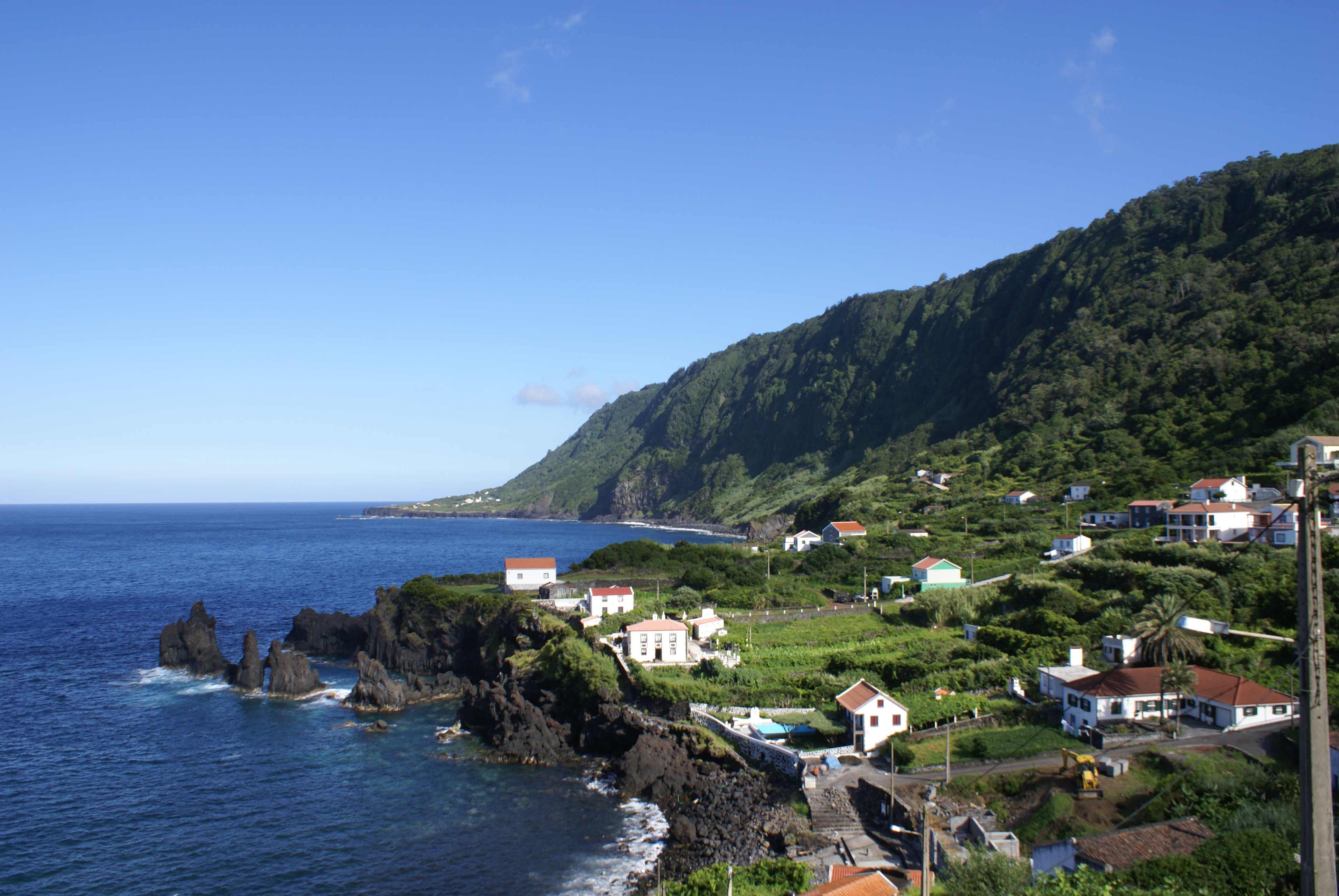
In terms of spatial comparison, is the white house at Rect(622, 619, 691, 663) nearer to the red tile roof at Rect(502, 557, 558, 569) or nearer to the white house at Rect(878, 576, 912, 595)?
the red tile roof at Rect(502, 557, 558, 569)

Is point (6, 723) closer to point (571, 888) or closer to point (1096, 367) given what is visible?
point (571, 888)

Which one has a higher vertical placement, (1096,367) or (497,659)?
(1096,367)

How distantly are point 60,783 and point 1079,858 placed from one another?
40.1 meters

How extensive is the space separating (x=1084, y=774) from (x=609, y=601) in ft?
116

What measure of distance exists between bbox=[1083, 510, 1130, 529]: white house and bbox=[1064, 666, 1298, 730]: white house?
41656 mm

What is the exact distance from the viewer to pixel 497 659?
5291 centimetres

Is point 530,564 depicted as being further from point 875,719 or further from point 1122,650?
point 1122,650

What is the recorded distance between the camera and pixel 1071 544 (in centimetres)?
6247

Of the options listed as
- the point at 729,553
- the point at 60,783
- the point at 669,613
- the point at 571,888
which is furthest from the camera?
the point at 729,553

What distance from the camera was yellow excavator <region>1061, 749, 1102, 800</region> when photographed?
25047mm

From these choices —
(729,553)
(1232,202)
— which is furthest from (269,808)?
(1232,202)

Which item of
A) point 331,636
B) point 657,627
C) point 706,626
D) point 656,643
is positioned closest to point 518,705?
point 656,643

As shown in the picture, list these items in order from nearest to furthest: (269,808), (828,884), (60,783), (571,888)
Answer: (828,884) → (571,888) → (269,808) → (60,783)

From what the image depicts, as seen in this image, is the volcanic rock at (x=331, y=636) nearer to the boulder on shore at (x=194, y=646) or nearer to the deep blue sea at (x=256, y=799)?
the deep blue sea at (x=256, y=799)
